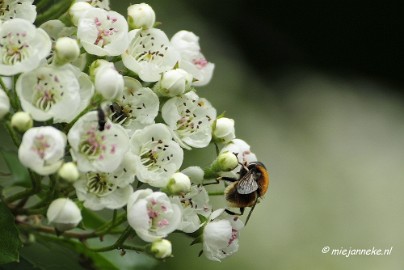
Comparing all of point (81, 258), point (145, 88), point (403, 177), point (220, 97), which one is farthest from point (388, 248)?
point (145, 88)

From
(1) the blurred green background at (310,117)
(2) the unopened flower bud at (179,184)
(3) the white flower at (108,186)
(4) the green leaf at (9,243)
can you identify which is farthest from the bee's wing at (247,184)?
(1) the blurred green background at (310,117)

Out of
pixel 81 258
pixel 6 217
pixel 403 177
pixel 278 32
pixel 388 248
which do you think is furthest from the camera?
pixel 278 32

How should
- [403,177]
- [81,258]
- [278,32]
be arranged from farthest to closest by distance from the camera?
1. [278,32]
2. [403,177]
3. [81,258]

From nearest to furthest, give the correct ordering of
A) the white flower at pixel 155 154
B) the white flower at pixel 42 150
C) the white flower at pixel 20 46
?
the white flower at pixel 42 150
the white flower at pixel 20 46
the white flower at pixel 155 154

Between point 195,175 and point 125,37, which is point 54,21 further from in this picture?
point 195,175

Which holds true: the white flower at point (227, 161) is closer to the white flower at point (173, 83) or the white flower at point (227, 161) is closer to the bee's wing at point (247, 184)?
the bee's wing at point (247, 184)

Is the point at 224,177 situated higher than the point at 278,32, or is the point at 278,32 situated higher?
the point at 224,177

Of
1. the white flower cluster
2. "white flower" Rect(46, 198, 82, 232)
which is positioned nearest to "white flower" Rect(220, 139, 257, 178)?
the white flower cluster
